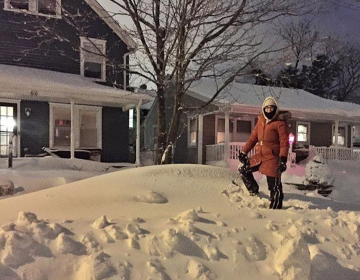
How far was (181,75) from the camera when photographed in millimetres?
8562

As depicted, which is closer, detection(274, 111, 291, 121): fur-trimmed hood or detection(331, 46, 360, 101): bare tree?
detection(274, 111, 291, 121): fur-trimmed hood

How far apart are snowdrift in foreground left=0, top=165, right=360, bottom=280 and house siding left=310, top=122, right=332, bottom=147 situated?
17187 millimetres

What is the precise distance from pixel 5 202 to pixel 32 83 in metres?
8.85

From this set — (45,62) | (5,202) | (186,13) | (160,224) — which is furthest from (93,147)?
(160,224)

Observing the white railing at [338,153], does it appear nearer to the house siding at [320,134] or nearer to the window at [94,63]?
the house siding at [320,134]

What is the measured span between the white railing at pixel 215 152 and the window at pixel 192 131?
1.18 m

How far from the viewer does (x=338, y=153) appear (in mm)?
19484

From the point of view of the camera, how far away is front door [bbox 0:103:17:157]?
14266 millimetres

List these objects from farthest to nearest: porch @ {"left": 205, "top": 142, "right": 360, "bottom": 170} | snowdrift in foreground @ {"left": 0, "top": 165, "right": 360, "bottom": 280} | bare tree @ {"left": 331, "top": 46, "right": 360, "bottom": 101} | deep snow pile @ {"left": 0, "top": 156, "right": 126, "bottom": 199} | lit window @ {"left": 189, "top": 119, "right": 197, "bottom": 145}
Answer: bare tree @ {"left": 331, "top": 46, "right": 360, "bottom": 101}
lit window @ {"left": 189, "top": 119, "right": 197, "bottom": 145}
porch @ {"left": 205, "top": 142, "right": 360, "bottom": 170}
deep snow pile @ {"left": 0, "top": 156, "right": 126, "bottom": 199}
snowdrift in foreground @ {"left": 0, "top": 165, "right": 360, "bottom": 280}

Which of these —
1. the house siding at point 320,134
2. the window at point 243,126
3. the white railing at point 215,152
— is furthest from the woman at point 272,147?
the house siding at point 320,134

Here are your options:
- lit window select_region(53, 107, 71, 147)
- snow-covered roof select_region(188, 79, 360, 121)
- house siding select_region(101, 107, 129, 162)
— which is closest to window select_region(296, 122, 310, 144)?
snow-covered roof select_region(188, 79, 360, 121)

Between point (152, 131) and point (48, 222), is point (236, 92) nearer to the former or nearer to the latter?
point (152, 131)

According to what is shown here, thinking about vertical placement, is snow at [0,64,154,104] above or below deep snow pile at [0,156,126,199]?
above

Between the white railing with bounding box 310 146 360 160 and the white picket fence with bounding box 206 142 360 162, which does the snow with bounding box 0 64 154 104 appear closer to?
the white picket fence with bounding box 206 142 360 162
